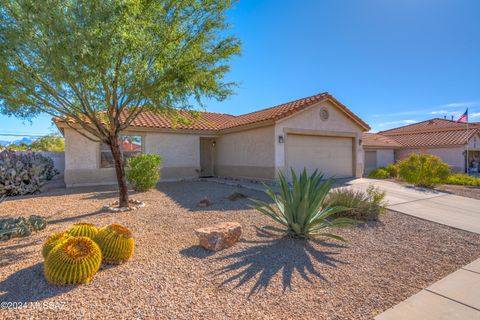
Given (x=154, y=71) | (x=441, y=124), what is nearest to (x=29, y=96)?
(x=154, y=71)

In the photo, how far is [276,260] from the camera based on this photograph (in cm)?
423

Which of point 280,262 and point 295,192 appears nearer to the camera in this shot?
point 280,262

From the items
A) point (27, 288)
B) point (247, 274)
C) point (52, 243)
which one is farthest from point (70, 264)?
point (247, 274)

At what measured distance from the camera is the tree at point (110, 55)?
502cm

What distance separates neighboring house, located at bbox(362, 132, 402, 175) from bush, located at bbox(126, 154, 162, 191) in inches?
749

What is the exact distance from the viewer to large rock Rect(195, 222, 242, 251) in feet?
14.9

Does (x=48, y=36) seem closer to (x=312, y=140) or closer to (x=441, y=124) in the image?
(x=312, y=140)

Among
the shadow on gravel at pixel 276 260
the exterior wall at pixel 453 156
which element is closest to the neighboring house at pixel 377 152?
the exterior wall at pixel 453 156

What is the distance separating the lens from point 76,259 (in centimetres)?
328

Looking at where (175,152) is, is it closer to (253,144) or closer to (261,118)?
(253,144)

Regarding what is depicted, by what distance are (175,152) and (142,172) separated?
4.49m

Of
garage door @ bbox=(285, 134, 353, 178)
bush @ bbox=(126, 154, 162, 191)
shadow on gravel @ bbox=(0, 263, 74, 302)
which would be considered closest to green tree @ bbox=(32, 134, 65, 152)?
bush @ bbox=(126, 154, 162, 191)

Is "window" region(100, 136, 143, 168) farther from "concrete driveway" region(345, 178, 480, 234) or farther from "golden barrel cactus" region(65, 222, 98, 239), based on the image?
"concrete driveway" region(345, 178, 480, 234)

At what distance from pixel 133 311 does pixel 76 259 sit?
1.14 meters
